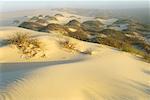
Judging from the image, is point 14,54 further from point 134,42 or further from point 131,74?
point 134,42

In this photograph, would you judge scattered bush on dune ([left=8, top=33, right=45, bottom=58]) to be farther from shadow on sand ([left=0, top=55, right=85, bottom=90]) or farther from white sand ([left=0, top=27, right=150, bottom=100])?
shadow on sand ([left=0, top=55, right=85, bottom=90])

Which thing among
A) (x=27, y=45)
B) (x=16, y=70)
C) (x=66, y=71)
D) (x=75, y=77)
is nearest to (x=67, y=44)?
(x=27, y=45)

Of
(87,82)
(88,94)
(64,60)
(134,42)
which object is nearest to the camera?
(88,94)

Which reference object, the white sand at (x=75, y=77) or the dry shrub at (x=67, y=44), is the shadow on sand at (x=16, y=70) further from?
the dry shrub at (x=67, y=44)

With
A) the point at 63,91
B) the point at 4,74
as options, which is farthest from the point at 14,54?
the point at 63,91

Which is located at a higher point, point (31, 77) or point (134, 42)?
point (31, 77)

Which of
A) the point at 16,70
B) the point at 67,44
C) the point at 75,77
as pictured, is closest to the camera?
the point at 75,77

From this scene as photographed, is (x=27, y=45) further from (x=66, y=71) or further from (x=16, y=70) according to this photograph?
(x=66, y=71)
